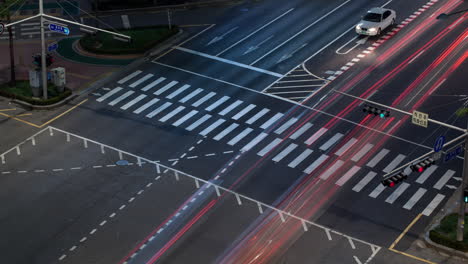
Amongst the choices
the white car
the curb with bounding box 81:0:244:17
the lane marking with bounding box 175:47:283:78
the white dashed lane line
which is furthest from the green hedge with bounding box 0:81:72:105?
the white car

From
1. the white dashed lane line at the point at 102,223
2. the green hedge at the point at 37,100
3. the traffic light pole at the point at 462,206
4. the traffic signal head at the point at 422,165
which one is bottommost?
the white dashed lane line at the point at 102,223

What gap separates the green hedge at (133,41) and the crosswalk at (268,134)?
449 cm

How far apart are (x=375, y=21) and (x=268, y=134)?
74.4ft

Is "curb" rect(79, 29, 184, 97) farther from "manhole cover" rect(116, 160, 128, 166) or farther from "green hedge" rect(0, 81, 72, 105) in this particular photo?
"manhole cover" rect(116, 160, 128, 166)

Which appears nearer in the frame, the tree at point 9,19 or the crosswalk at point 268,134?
the crosswalk at point 268,134

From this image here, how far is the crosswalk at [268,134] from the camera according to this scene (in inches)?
2645

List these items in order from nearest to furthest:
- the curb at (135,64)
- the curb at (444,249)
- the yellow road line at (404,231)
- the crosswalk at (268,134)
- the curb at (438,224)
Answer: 1. the curb at (444,249)
2. the curb at (438,224)
3. the yellow road line at (404,231)
4. the crosswalk at (268,134)
5. the curb at (135,64)

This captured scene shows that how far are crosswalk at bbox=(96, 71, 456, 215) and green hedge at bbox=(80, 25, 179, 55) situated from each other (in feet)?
14.7

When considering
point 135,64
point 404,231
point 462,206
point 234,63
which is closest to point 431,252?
point 404,231

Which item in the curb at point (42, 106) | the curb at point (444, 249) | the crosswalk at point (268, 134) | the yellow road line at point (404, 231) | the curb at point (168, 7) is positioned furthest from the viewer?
the curb at point (168, 7)

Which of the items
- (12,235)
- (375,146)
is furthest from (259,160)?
(12,235)

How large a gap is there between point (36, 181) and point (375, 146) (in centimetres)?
2549

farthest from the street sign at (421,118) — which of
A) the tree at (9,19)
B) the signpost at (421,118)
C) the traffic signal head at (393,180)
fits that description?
the tree at (9,19)

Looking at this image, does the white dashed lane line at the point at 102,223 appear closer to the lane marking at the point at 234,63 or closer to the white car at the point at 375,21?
the lane marking at the point at 234,63
